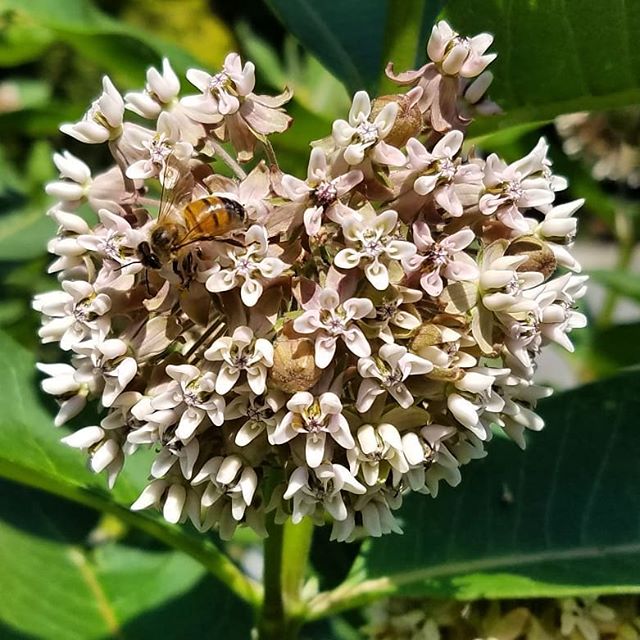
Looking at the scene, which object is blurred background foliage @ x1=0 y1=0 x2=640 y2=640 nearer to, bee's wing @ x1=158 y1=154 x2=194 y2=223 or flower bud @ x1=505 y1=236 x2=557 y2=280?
flower bud @ x1=505 y1=236 x2=557 y2=280

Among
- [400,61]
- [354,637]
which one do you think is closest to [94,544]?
[354,637]

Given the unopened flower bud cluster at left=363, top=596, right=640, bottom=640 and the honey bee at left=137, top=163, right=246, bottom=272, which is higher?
the honey bee at left=137, top=163, right=246, bottom=272

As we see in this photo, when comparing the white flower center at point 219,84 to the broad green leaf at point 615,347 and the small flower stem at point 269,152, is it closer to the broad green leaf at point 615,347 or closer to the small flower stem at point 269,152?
the small flower stem at point 269,152

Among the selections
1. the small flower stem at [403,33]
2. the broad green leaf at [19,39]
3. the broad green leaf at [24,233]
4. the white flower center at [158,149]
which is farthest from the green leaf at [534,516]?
the broad green leaf at [19,39]

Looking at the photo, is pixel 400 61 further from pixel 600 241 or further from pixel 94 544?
pixel 600 241

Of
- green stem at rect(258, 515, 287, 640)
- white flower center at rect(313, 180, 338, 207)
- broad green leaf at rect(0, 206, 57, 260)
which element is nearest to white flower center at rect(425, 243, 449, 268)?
white flower center at rect(313, 180, 338, 207)

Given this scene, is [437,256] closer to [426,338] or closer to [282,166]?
[426,338]
